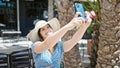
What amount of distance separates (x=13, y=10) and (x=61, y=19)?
12.9 meters

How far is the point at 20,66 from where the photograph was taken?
5672 millimetres

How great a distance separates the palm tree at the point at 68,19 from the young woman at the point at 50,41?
3620mm

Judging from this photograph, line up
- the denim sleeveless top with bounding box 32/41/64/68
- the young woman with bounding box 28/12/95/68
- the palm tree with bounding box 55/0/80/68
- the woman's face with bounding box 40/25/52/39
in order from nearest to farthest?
the young woman with bounding box 28/12/95/68
the denim sleeveless top with bounding box 32/41/64/68
the woman's face with bounding box 40/25/52/39
the palm tree with bounding box 55/0/80/68

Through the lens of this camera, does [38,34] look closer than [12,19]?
Yes

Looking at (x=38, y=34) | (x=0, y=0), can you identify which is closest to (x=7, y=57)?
(x=38, y=34)

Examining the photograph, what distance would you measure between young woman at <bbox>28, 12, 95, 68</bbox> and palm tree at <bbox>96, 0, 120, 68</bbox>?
2459 mm

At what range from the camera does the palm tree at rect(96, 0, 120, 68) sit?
5012 millimetres

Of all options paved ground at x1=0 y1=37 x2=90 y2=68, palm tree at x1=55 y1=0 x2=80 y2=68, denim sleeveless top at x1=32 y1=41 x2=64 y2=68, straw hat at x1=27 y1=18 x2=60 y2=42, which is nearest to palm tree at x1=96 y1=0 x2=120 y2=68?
Answer: palm tree at x1=55 y1=0 x2=80 y2=68

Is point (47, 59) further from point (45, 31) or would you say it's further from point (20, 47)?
point (20, 47)

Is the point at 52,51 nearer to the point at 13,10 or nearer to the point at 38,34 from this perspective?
the point at 38,34

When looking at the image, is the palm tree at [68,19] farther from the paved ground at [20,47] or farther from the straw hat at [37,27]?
the straw hat at [37,27]

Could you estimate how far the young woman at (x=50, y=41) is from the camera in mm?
2387

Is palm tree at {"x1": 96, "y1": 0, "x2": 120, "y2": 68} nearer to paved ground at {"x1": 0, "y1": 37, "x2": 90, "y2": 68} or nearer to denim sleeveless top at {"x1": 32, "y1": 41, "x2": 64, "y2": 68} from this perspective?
denim sleeveless top at {"x1": 32, "y1": 41, "x2": 64, "y2": 68}

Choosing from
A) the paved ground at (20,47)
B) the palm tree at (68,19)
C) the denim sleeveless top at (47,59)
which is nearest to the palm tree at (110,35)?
the palm tree at (68,19)
